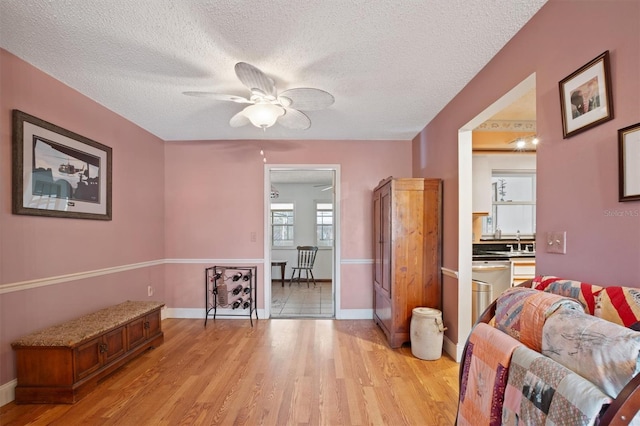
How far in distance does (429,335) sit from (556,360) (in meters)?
1.95

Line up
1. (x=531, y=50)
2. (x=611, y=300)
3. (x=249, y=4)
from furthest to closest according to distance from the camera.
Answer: (x=531, y=50), (x=249, y=4), (x=611, y=300)

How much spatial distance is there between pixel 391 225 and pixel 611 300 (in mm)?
1998

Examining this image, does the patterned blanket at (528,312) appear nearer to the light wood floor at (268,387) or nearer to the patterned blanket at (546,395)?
the patterned blanket at (546,395)

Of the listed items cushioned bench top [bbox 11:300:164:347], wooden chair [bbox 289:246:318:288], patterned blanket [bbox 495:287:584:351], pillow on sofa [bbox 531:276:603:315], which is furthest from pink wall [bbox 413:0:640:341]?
wooden chair [bbox 289:246:318:288]

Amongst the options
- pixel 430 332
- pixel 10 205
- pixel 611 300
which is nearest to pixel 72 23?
pixel 10 205

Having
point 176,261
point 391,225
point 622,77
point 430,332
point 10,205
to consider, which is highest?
point 622,77

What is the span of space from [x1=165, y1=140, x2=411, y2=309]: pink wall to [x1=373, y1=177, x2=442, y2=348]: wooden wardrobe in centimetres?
104

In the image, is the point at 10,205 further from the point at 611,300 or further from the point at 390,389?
the point at 611,300

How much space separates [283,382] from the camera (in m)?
2.35

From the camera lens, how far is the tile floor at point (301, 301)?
427cm

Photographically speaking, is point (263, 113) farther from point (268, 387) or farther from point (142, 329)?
point (142, 329)

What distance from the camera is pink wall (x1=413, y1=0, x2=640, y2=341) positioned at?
1.12 meters

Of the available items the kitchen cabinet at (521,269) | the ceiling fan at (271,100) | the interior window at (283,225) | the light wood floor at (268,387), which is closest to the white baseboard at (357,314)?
the light wood floor at (268,387)

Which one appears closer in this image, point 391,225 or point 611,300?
point 611,300
